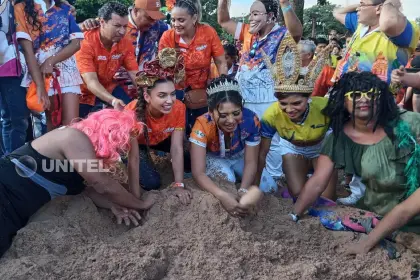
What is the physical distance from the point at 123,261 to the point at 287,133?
1638mm

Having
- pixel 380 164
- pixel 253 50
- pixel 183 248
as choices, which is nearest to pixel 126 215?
pixel 183 248

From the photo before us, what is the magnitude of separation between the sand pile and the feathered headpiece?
0.75 metres

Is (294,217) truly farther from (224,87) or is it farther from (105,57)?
(105,57)

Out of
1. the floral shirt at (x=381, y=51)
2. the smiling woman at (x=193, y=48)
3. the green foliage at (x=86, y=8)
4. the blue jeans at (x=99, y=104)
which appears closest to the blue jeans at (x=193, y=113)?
the smiling woman at (x=193, y=48)

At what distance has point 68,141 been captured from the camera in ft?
7.64

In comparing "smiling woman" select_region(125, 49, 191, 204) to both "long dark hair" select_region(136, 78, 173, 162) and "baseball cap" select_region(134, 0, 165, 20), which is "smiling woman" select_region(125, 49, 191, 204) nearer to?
"long dark hair" select_region(136, 78, 173, 162)

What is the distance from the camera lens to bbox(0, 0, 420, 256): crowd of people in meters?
2.52

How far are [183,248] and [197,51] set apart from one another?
1.89 m

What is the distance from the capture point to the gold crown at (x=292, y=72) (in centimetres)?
315

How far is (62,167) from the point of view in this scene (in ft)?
7.96

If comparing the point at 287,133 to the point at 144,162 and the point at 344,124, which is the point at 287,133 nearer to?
the point at 344,124

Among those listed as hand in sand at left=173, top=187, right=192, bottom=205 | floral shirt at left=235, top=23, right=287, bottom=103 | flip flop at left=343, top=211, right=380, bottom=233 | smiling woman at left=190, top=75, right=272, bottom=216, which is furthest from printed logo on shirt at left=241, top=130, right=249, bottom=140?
flip flop at left=343, top=211, right=380, bottom=233

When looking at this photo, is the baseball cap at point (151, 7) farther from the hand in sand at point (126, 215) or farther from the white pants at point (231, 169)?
the hand in sand at point (126, 215)
